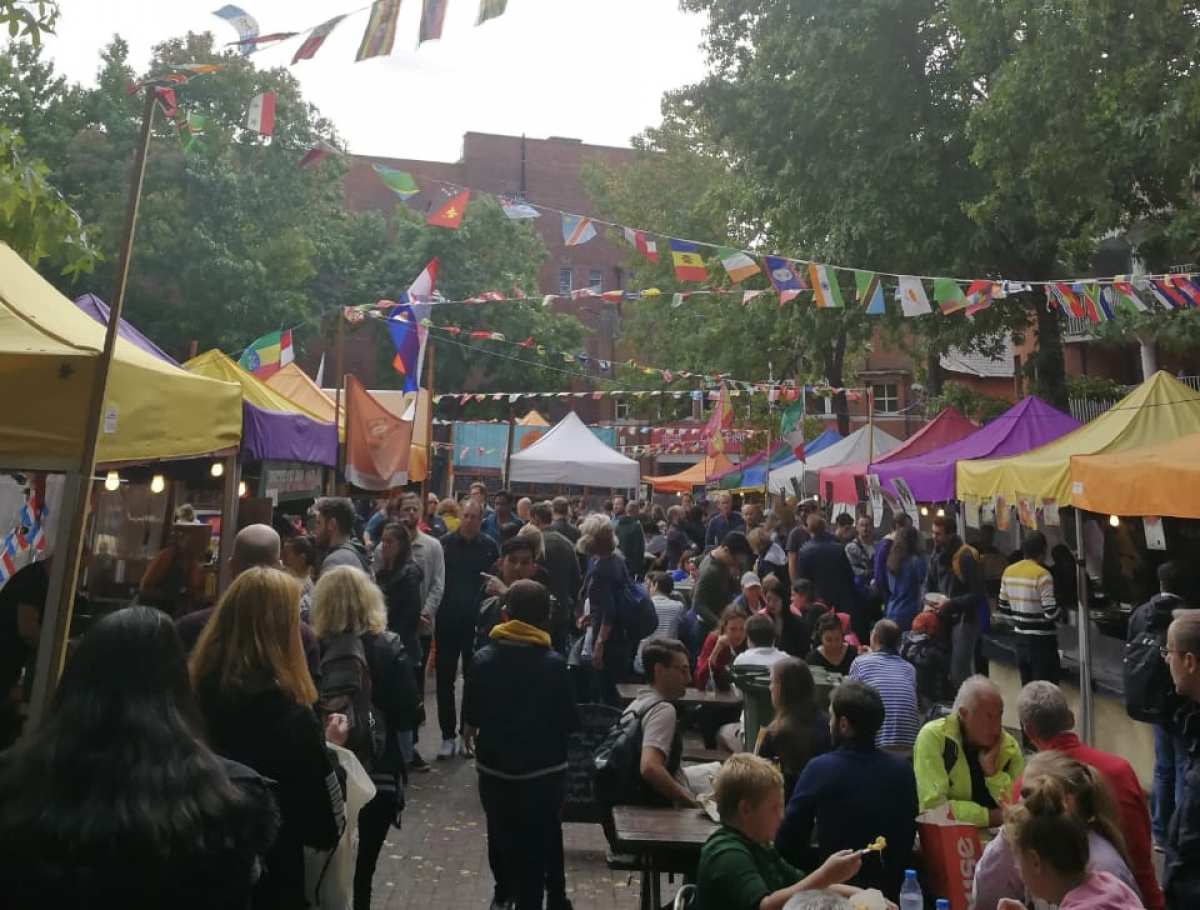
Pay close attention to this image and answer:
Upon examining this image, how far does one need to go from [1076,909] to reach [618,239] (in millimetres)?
30319

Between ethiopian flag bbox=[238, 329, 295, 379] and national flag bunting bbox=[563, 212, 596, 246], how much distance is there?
365 cm

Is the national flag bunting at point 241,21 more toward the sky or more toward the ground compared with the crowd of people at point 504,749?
more toward the sky

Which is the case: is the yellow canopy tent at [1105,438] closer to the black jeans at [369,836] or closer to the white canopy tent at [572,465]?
the black jeans at [369,836]

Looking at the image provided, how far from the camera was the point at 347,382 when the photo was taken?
11094 mm

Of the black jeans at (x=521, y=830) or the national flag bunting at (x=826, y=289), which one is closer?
the black jeans at (x=521, y=830)

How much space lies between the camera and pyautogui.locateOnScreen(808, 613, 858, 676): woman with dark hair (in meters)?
7.45

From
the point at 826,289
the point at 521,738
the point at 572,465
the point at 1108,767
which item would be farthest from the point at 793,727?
the point at 572,465

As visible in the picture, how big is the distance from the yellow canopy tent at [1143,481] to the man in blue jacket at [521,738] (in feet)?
17.2

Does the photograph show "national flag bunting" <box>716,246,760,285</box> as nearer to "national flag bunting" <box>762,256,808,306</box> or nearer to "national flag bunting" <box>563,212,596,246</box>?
"national flag bunting" <box>762,256,808,306</box>

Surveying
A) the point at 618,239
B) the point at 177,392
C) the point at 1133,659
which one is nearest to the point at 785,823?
the point at 177,392

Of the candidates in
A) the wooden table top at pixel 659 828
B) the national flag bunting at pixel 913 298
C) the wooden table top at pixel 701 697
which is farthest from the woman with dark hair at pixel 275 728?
the national flag bunting at pixel 913 298

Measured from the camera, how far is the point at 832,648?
24.5 ft

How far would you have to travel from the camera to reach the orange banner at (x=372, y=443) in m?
10.7

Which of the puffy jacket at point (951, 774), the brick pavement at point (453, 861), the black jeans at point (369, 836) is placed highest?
the puffy jacket at point (951, 774)
